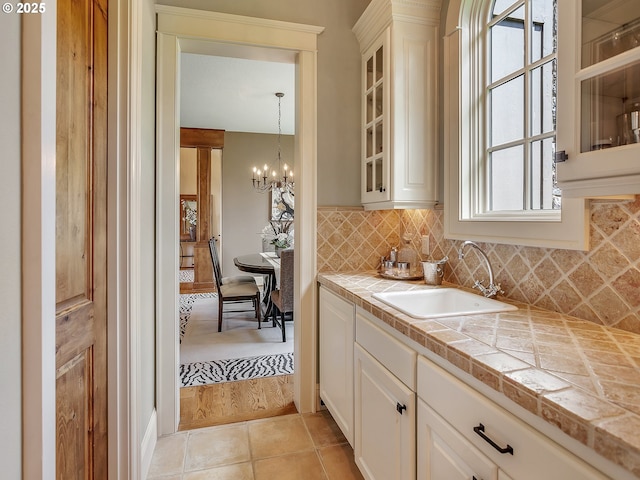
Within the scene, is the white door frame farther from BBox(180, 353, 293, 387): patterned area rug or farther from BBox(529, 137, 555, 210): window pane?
BBox(529, 137, 555, 210): window pane

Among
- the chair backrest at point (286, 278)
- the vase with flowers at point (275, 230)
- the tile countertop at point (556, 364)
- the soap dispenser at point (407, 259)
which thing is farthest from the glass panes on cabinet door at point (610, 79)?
the vase with flowers at point (275, 230)

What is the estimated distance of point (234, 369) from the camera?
296 centimetres

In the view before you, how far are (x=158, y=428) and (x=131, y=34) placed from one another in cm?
207

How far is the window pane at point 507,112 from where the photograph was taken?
1.66 metres

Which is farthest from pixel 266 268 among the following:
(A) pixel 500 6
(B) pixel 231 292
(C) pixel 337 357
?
(A) pixel 500 6

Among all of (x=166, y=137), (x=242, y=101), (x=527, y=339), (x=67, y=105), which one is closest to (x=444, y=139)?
(x=527, y=339)

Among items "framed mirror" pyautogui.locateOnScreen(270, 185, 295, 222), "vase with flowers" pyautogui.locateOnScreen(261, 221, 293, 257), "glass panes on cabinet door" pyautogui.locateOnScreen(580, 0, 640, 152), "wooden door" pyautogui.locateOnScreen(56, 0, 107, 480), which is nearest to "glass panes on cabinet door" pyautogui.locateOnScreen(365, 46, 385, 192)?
"glass panes on cabinet door" pyautogui.locateOnScreen(580, 0, 640, 152)

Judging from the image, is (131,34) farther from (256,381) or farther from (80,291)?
(256,381)

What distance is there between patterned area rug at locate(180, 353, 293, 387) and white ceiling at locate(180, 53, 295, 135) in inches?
107

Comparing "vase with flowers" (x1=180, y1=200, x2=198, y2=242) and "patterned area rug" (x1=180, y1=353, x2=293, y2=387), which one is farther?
"vase with flowers" (x1=180, y1=200, x2=198, y2=242)

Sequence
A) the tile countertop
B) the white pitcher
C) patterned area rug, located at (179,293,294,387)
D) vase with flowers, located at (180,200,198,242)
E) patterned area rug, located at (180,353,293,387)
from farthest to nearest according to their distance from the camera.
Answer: vase with flowers, located at (180,200,198,242)
patterned area rug, located at (179,293,294,387)
patterned area rug, located at (180,353,293,387)
the white pitcher
the tile countertop

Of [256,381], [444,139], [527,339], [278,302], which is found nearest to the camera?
[527,339]

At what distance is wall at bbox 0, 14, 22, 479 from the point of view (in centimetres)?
67

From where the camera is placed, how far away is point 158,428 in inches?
80.6
